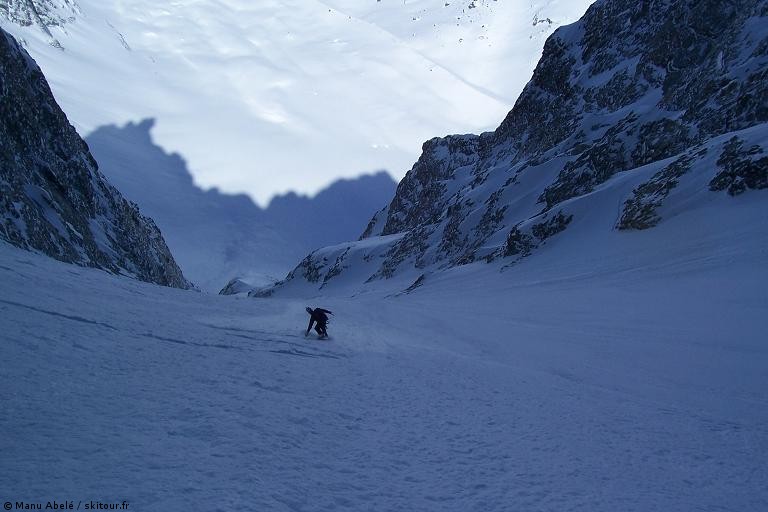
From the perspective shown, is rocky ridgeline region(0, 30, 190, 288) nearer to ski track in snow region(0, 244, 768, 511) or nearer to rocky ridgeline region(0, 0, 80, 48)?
ski track in snow region(0, 244, 768, 511)

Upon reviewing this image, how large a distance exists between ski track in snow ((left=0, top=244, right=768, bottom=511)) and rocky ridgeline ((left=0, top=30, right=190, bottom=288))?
6.79 meters

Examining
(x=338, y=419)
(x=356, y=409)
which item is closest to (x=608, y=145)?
(x=356, y=409)

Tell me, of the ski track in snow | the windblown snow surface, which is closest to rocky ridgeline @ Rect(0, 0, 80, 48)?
the windblown snow surface

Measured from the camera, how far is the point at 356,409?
5.92m

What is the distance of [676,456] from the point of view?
5246mm

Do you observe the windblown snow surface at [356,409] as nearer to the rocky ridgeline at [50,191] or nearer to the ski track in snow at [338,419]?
the ski track in snow at [338,419]

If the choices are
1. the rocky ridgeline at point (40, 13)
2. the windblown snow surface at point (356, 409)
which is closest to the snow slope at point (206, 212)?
the rocky ridgeline at point (40, 13)

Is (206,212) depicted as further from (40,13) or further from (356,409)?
(356,409)

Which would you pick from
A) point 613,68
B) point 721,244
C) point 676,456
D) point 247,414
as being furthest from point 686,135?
point 247,414

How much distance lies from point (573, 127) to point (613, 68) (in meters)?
7.37

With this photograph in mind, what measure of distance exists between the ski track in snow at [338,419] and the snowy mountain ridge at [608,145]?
1428cm

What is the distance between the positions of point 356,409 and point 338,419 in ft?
1.52

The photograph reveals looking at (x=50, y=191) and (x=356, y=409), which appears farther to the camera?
(x=50, y=191)

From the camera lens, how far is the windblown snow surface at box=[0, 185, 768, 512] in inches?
151
